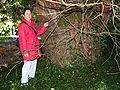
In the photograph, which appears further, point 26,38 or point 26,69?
point 26,69

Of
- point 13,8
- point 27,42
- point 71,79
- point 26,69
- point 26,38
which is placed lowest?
point 71,79

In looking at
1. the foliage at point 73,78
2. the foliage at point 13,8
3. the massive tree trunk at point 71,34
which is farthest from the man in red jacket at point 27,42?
the foliage at point 13,8

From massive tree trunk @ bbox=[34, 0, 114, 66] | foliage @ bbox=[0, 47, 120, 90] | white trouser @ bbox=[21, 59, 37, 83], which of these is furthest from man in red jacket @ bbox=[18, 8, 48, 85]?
massive tree trunk @ bbox=[34, 0, 114, 66]

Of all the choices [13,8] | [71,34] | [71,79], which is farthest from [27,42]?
[13,8]

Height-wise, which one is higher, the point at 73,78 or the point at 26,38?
the point at 26,38

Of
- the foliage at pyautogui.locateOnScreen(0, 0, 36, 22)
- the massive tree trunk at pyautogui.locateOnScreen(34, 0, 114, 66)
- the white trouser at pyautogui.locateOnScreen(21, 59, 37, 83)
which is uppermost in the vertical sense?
the foliage at pyautogui.locateOnScreen(0, 0, 36, 22)

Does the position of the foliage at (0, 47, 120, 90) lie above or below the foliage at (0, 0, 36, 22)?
below

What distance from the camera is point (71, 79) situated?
454 cm

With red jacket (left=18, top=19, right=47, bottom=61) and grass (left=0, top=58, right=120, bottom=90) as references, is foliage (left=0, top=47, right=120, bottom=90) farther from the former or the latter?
red jacket (left=18, top=19, right=47, bottom=61)

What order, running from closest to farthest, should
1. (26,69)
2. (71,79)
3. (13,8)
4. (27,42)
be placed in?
(27,42)
(26,69)
(71,79)
(13,8)

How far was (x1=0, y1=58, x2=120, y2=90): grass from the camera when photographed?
400 centimetres

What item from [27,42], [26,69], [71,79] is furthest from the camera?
[71,79]

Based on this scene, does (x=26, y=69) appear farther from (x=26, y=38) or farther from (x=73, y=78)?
(x=73, y=78)

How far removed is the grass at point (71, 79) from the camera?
4.00 meters
